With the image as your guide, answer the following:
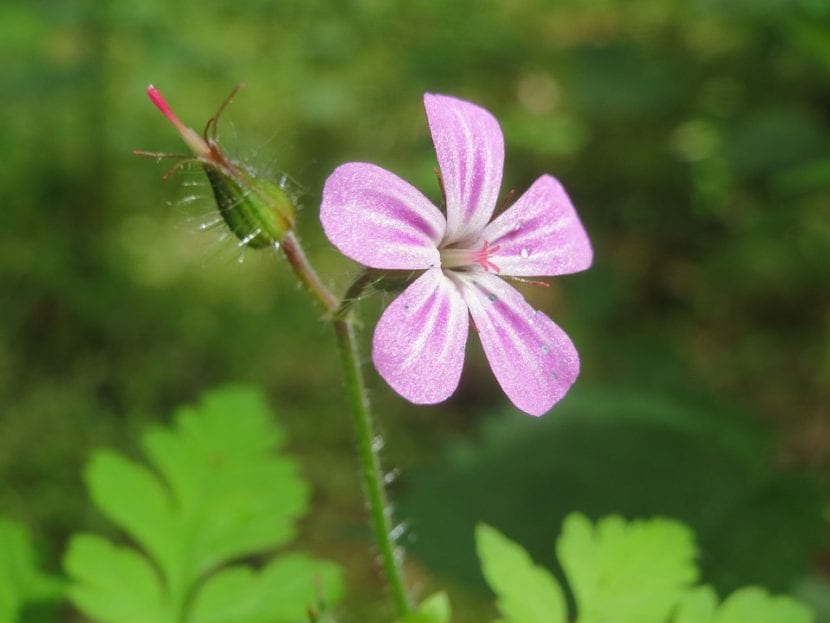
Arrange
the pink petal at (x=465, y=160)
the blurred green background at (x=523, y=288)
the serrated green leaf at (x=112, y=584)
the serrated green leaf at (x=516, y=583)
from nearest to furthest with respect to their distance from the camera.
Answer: the pink petal at (x=465, y=160) → the serrated green leaf at (x=516, y=583) → the serrated green leaf at (x=112, y=584) → the blurred green background at (x=523, y=288)

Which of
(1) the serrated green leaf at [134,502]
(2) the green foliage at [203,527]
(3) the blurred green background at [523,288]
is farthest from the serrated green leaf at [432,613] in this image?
(3) the blurred green background at [523,288]

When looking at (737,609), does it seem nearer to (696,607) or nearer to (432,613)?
(696,607)

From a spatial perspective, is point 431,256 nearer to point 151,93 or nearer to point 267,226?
point 267,226

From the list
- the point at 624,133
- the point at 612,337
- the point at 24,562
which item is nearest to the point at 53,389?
the point at 24,562

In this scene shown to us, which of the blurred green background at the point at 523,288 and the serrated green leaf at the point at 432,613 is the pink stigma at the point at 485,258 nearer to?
the serrated green leaf at the point at 432,613

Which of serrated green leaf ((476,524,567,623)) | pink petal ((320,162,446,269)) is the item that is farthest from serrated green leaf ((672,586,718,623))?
pink petal ((320,162,446,269))
